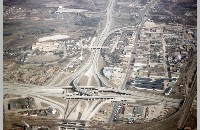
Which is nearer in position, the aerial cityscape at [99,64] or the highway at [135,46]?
the aerial cityscape at [99,64]

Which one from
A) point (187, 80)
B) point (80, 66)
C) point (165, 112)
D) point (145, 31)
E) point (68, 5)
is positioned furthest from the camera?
point (68, 5)

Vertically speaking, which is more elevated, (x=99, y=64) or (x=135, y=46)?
(x=135, y=46)

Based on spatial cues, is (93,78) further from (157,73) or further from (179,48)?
(179,48)

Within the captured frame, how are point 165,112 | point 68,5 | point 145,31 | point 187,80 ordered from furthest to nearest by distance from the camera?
point 68,5, point 145,31, point 187,80, point 165,112

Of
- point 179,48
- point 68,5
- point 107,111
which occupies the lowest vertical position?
point 107,111

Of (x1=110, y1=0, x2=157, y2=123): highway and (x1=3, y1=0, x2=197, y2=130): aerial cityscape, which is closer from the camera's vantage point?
(x1=3, y1=0, x2=197, y2=130): aerial cityscape

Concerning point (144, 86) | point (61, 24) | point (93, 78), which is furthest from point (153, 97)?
point (61, 24)

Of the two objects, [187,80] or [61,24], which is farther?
[61,24]

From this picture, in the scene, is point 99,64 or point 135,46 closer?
point 99,64
